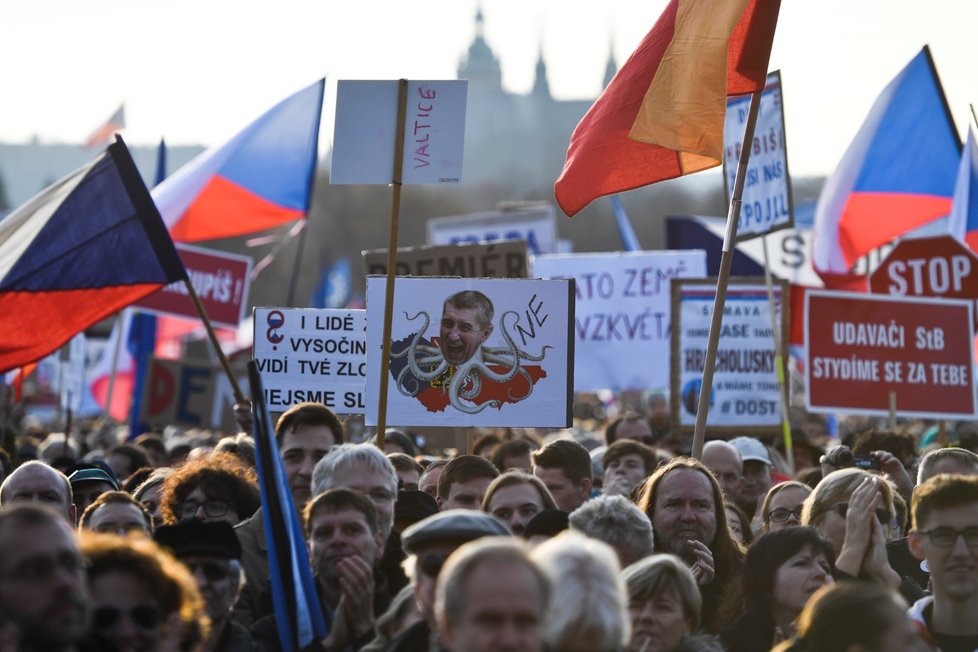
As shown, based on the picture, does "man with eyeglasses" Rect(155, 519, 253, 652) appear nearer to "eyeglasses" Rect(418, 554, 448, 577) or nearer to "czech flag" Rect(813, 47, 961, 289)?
"eyeglasses" Rect(418, 554, 448, 577)

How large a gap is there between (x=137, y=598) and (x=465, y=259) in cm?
714

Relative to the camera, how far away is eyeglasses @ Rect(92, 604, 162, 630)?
372 cm

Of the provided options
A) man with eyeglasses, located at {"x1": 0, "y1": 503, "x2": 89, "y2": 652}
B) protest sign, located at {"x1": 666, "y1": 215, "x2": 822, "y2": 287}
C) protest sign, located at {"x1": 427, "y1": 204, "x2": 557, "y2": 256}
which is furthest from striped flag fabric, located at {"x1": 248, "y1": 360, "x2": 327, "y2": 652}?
protest sign, located at {"x1": 427, "y1": 204, "x2": 557, "y2": 256}

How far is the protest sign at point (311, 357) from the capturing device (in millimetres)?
8945

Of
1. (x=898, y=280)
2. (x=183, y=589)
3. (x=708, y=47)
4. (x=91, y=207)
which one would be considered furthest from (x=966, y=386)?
(x=183, y=589)

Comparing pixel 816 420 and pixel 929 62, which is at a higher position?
pixel 929 62

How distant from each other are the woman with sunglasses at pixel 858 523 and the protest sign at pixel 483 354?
7.40ft

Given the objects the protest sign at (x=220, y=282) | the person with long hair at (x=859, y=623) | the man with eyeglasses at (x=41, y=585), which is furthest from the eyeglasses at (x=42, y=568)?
the protest sign at (x=220, y=282)

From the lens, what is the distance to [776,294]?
1196 cm

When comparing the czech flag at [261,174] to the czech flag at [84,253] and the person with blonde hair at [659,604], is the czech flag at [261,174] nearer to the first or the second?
the czech flag at [84,253]

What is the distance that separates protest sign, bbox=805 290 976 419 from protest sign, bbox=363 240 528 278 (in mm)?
1990

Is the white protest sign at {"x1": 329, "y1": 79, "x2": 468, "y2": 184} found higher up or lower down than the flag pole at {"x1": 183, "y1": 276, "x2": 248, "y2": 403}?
higher up

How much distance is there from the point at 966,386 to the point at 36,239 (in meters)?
6.17

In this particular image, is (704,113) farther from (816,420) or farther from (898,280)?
(816,420)
